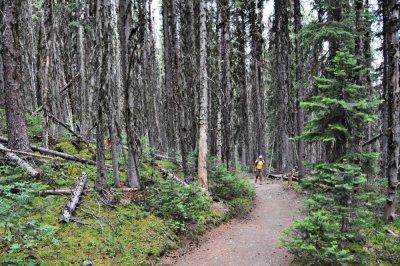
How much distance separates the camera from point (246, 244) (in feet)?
26.4

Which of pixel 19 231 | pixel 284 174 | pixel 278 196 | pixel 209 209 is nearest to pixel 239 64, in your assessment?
pixel 284 174

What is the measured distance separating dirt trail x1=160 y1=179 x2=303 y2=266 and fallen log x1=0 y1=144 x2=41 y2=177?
3.84m

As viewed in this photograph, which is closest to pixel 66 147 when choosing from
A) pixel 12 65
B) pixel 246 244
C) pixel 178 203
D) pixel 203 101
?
pixel 12 65

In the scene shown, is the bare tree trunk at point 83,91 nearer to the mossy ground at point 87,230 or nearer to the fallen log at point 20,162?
the fallen log at point 20,162

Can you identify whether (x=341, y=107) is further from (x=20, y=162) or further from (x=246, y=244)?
(x=20, y=162)

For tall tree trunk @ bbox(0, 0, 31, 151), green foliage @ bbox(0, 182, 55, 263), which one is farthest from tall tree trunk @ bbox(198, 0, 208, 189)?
green foliage @ bbox(0, 182, 55, 263)

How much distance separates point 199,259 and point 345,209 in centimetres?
363

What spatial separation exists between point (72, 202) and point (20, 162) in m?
1.80

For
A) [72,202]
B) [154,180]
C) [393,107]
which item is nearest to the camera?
[72,202]

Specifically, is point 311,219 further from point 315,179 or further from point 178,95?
point 178,95

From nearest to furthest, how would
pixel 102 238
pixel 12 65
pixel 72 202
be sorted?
pixel 102 238 < pixel 72 202 < pixel 12 65

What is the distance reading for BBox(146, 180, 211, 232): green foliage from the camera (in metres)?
8.38

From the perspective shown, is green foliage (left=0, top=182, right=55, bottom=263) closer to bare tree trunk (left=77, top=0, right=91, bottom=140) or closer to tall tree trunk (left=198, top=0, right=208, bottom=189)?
bare tree trunk (left=77, top=0, right=91, bottom=140)

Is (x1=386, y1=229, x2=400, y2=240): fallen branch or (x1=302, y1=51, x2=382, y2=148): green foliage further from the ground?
(x1=302, y1=51, x2=382, y2=148): green foliage
